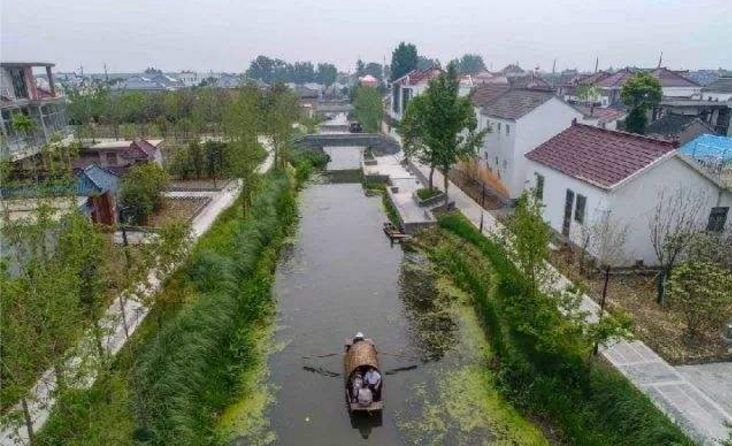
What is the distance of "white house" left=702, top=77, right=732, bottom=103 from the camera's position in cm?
5534

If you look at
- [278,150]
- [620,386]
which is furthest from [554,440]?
[278,150]

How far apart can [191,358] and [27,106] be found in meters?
29.7

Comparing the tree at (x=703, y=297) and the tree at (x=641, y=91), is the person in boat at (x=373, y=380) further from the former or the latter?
the tree at (x=641, y=91)

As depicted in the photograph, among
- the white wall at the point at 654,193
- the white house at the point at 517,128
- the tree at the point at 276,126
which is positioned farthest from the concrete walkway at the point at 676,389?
the tree at the point at 276,126

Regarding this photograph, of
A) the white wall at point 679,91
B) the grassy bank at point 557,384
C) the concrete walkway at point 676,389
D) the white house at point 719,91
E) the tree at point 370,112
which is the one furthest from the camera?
the white wall at point 679,91

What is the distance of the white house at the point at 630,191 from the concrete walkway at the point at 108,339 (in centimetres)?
1491

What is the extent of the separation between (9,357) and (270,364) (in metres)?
9.01

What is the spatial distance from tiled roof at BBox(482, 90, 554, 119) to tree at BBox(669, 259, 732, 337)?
13827 millimetres

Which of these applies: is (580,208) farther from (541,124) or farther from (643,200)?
(541,124)

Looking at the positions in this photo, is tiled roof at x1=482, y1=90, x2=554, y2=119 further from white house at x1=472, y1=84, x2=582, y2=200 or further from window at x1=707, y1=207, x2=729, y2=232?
window at x1=707, y1=207, x2=729, y2=232

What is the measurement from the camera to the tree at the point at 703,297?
14.0 m

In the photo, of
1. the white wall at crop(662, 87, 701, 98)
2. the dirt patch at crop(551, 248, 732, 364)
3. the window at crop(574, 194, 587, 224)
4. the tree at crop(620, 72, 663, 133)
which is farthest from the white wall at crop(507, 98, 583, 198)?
the white wall at crop(662, 87, 701, 98)

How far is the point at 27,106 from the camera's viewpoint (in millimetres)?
33781

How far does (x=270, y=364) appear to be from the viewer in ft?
52.5
